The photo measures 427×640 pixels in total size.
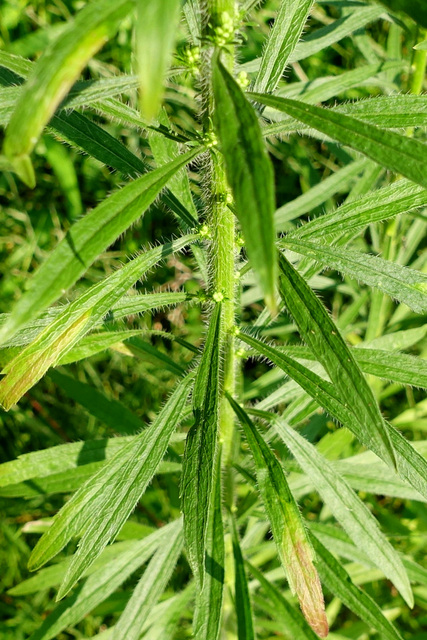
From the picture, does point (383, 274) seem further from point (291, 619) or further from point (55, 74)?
point (291, 619)

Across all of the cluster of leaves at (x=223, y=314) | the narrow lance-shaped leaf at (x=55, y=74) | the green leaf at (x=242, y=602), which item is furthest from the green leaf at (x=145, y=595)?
the narrow lance-shaped leaf at (x=55, y=74)

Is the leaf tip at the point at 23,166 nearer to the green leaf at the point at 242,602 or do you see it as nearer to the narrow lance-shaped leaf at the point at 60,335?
the narrow lance-shaped leaf at the point at 60,335

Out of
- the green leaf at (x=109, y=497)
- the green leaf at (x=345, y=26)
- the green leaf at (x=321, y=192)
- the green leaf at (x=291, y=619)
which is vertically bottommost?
the green leaf at (x=291, y=619)

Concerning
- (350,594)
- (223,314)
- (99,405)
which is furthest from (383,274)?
(99,405)

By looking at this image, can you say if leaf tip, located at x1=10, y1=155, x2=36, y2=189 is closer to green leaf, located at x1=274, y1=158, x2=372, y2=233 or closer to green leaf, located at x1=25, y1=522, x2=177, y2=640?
green leaf, located at x1=25, y1=522, x2=177, y2=640

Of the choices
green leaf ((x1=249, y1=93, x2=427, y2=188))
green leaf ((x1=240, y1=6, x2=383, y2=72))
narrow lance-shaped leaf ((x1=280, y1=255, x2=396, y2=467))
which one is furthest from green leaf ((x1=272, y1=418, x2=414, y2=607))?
green leaf ((x1=240, y1=6, x2=383, y2=72))

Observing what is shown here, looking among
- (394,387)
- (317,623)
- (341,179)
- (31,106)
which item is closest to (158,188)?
(31,106)

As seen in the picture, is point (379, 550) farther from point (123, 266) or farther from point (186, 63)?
point (186, 63)
